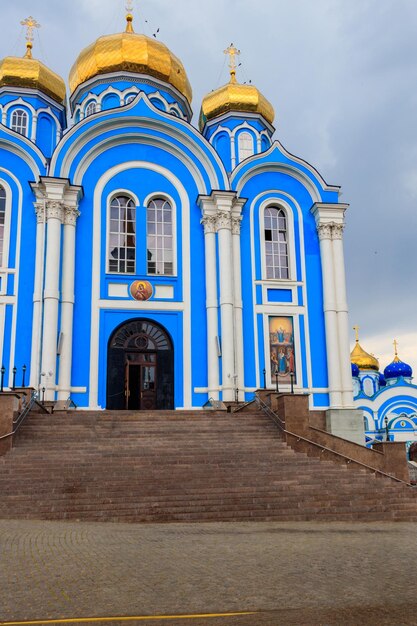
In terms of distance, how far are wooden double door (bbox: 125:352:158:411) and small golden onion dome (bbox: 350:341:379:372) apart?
29.5 meters

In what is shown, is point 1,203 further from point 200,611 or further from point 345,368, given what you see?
point 200,611

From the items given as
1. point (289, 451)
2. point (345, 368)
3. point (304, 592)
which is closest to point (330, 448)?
point (289, 451)

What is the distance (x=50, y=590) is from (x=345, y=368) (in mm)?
15893

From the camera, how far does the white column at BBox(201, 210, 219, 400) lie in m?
19.2

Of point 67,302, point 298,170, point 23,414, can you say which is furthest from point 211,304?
point 23,414

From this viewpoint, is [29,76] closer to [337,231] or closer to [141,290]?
[141,290]

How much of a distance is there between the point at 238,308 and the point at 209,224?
299 centimetres

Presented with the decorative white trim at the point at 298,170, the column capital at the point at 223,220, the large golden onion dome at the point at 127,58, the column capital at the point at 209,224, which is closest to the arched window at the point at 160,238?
the column capital at the point at 209,224

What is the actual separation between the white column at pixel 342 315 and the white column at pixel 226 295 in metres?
3.68

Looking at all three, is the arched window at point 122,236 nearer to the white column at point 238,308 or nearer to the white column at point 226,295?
the white column at point 226,295

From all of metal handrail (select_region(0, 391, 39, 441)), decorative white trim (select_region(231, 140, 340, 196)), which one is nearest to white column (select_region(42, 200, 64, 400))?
metal handrail (select_region(0, 391, 39, 441))

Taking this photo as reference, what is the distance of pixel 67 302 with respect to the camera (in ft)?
62.0

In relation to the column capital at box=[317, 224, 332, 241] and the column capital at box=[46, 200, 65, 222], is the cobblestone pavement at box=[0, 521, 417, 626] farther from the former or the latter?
the column capital at box=[317, 224, 332, 241]

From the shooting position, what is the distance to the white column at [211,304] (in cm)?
1917
